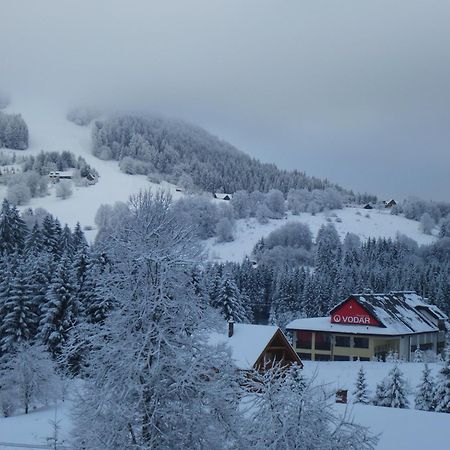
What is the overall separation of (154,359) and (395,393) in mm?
21269

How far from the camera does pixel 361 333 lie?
57531 millimetres

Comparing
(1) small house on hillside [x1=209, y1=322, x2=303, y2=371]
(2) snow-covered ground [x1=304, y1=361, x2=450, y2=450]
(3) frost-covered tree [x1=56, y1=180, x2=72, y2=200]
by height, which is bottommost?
(2) snow-covered ground [x1=304, y1=361, x2=450, y2=450]

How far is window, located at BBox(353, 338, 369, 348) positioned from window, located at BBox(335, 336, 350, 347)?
745 mm

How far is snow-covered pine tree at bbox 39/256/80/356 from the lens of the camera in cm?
4109

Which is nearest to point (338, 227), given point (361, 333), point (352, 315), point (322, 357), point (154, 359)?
point (352, 315)

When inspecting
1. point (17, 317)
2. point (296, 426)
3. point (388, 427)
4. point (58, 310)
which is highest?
point (58, 310)

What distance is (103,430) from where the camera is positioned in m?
12.3

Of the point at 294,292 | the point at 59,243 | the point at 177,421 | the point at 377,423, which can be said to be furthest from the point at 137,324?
the point at 294,292

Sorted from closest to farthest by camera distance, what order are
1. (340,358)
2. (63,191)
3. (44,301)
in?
(44,301) → (340,358) → (63,191)

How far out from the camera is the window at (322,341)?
59.6m

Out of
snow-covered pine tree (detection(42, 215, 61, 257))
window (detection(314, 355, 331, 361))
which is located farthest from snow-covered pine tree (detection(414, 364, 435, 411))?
snow-covered pine tree (detection(42, 215, 61, 257))

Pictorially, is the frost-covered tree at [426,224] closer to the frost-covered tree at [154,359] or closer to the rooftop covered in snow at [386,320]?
the rooftop covered in snow at [386,320]

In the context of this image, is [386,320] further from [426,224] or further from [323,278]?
[426,224]

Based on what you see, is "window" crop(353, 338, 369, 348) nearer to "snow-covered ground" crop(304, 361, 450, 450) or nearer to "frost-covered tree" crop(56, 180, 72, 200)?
"snow-covered ground" crop(304, 361, 450, 450)
